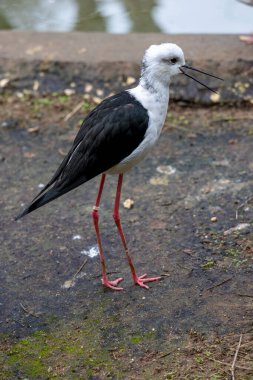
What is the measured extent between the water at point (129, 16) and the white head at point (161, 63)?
400 centimetres

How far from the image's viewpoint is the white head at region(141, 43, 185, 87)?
3.86m

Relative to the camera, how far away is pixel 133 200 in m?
4.88

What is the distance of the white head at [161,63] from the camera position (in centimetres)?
386

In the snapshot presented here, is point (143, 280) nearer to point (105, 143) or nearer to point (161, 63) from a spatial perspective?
point (105, 143)

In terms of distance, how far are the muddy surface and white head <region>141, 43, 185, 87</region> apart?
102 cm

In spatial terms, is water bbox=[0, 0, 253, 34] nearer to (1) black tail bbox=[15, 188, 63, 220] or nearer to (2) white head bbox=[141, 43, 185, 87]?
(2) white head bbox=[141, 43, 185, 87]

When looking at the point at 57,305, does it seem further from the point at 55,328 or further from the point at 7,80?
the point at 7,80

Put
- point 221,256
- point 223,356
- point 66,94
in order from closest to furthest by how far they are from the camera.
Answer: point 223,356 → point 221,256 → point 66,94

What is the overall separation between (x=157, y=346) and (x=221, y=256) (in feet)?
2.78

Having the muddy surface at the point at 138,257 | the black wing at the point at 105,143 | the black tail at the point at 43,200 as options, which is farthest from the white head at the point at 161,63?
the muddy surface at the point at 138,257

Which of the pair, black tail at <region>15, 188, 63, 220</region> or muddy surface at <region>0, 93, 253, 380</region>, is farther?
black tail at <region>15, 188, 63, 220</region>

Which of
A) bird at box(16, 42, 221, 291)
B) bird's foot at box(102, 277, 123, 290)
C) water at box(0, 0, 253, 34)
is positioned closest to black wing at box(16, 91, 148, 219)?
bird at box(16, 42, 221, 291)

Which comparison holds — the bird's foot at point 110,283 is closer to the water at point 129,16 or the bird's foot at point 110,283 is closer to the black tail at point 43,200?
the black tail at point 43,200

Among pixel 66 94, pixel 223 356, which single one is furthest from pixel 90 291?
pixel 66 94
